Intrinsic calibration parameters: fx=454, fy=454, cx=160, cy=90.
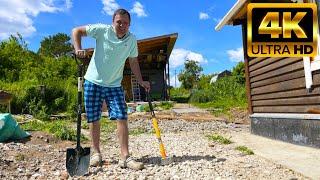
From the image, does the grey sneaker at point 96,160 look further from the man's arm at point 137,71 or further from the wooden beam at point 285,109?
the wooden beam at point 285,109

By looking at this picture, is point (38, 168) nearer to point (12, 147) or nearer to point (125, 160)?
point (125, 160)

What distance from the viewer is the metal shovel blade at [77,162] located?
15.8 ft

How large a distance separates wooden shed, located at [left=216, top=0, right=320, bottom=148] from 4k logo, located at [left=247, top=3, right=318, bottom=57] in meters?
0.19

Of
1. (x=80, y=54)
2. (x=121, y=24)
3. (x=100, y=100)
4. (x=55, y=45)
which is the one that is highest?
(x=55, y=45)

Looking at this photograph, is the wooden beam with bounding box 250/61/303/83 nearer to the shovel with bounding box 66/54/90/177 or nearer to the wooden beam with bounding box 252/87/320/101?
the wooden beam with bounding box 252/87/320/101

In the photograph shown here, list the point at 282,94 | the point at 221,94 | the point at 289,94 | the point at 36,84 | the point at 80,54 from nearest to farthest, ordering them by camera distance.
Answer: the point at 80,54 < the point at 289,94 < the point at 282,94 < the point at 36,84 < the point at 221,94

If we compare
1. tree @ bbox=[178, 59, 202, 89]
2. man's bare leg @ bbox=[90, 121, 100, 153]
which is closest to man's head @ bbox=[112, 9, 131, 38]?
man's bare leg @ bbox=[90, 121, 100, 153]

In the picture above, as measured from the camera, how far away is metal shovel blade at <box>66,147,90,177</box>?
4816 millimetres

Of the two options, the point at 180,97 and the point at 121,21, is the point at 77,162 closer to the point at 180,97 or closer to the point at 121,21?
the point at 121,21

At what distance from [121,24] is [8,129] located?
3.42 m

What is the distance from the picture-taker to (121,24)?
5.12 meters

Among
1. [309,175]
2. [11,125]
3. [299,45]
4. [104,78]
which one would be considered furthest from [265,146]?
[11,125]

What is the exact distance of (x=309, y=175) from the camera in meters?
4.48

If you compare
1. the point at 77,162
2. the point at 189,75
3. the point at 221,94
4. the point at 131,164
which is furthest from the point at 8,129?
the point at 189,75
